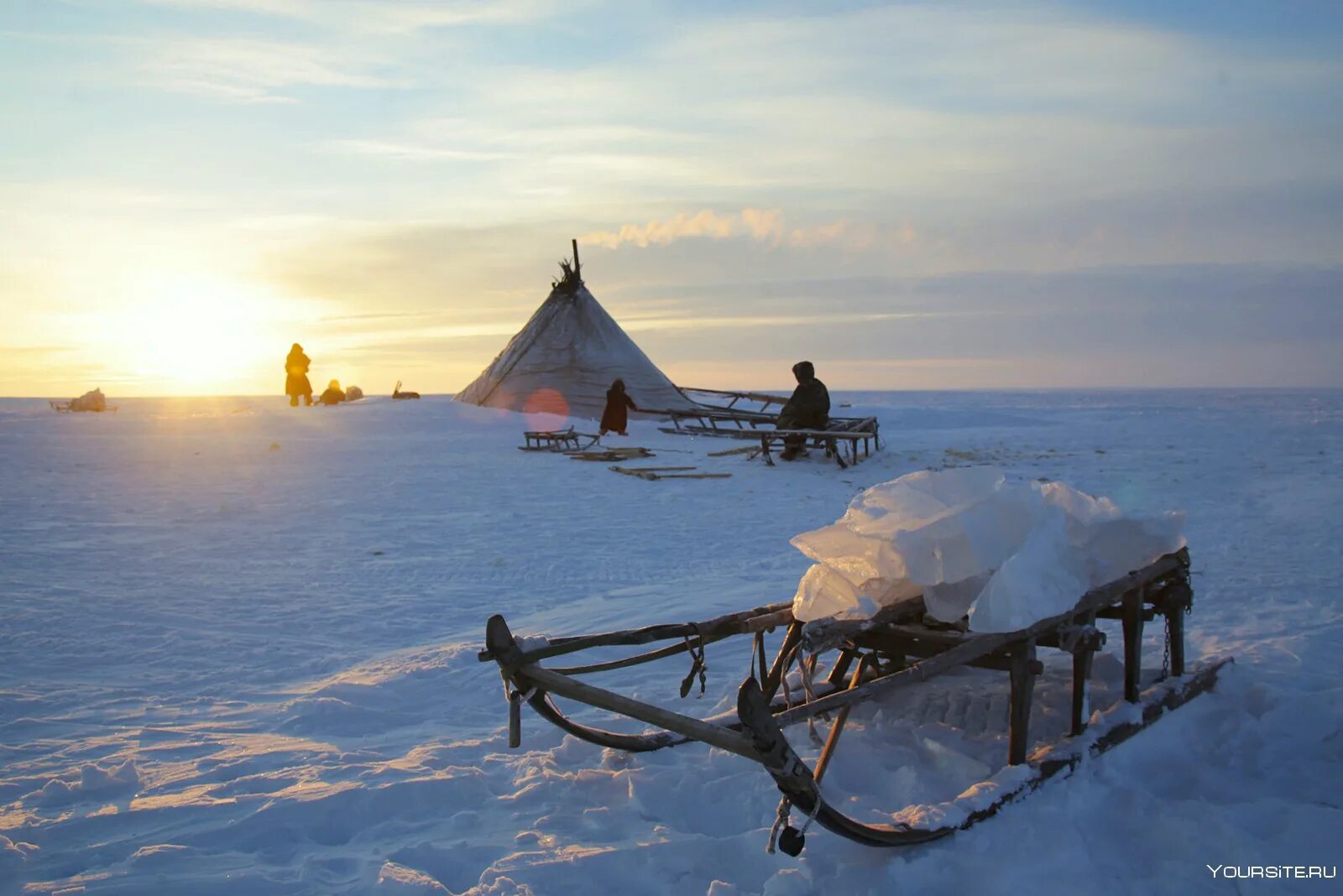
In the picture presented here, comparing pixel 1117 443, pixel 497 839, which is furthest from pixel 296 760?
pixel 1117 443

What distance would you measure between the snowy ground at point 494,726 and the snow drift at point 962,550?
2.13 feet

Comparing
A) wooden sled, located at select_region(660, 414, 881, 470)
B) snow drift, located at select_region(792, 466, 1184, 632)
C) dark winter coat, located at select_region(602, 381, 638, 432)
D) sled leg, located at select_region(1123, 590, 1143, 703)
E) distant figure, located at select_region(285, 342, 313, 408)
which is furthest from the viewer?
distant figure, located at select_region(285, 342, 313, 408)

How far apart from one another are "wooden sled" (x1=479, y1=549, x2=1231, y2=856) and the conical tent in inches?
779

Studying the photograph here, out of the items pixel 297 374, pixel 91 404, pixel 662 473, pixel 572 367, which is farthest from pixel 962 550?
pixel 91 404

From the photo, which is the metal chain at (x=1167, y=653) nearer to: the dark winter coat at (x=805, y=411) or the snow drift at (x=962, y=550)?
the snow drift at (x=962, y=550)

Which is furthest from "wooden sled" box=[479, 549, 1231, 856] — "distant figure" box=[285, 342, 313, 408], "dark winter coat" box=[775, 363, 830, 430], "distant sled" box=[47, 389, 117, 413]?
"distant sled" box=[47, 389, 117, 413]

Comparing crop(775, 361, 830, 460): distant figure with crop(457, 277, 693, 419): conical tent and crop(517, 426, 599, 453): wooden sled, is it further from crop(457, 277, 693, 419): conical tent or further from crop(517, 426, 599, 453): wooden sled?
crop(457, 277, 693, 419): conical tent

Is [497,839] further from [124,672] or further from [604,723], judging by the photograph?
[124,672]

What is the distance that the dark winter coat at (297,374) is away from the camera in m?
30.5

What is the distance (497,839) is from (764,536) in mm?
5870

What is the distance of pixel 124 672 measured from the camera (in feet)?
16.7

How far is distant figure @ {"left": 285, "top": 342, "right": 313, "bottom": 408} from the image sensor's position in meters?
30.4

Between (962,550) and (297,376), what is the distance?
31.0 meters

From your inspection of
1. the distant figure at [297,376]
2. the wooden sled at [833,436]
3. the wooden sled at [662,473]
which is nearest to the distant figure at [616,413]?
the wooden sled at [833,436]
